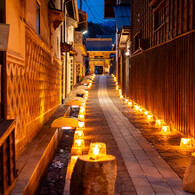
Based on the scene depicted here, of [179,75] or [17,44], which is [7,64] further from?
[179,75]

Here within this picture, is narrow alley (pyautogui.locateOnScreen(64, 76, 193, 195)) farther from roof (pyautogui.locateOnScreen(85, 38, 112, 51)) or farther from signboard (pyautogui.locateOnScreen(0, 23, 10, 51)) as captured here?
roof (pyautogui.locateOnScreen(85, 38, 112, 51))

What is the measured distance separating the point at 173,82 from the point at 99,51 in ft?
150

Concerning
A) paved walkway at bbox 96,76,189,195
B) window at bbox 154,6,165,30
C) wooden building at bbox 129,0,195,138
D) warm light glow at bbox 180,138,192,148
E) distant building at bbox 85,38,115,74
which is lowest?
paved walkway at bbox 96,76,189,195

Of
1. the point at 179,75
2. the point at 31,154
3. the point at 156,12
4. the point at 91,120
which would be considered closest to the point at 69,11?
the point at 156,12

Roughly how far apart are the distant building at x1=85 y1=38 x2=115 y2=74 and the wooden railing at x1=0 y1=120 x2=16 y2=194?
50.4m

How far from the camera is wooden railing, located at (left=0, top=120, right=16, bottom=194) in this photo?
13.0 ft

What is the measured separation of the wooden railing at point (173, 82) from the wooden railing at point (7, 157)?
17.0ft

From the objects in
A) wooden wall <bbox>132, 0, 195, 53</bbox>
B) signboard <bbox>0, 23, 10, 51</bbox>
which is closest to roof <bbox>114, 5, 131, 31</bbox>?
wooden wall <bbox>132, 0, 195, 53</bbox>

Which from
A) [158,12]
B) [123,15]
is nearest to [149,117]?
[158,12]

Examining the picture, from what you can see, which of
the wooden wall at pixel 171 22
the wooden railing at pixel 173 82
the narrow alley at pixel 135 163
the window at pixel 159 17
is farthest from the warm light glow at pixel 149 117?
the window at pixel 159 17

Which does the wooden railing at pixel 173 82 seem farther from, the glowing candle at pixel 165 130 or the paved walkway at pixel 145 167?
the paved walkway at pixel 145 167

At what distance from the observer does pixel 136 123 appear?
11695 millimetres

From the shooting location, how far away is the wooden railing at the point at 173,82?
7.75 meters

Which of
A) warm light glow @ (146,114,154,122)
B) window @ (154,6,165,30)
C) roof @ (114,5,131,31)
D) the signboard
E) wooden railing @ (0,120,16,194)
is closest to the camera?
wooden railing @ (0,120,16,194)
